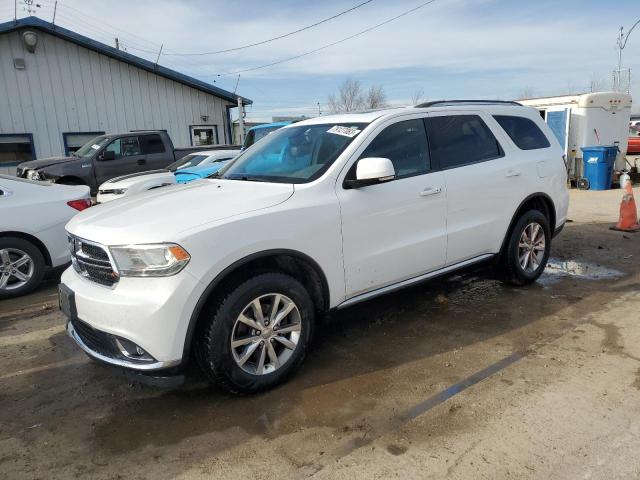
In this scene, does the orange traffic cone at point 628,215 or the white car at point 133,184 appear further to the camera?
the white car at point 133,184

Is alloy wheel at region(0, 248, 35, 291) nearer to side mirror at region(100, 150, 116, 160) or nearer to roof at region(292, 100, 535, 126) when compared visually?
roof at region(292, 100, 535, 126)

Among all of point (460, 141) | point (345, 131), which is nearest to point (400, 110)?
point (345, 131)

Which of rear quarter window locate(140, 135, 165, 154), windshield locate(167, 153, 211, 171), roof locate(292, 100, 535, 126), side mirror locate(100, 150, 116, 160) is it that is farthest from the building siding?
roof locate(292, 100, 535, 126)

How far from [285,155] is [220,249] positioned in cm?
140

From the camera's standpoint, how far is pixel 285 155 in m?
3.99

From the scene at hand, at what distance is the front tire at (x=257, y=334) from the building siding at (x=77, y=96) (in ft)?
49.0

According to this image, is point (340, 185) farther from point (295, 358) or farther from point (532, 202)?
point (532, 202)

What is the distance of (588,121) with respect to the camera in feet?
42.2

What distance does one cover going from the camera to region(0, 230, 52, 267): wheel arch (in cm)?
540

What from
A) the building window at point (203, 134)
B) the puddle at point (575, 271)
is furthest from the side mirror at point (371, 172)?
the building window at point (203, 134)

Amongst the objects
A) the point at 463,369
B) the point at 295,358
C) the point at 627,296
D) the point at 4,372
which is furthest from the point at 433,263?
the point at 4,372

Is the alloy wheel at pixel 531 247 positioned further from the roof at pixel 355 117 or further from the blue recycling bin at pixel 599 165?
the blue recycling bin at pixel 599 165

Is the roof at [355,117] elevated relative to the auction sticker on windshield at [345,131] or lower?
Result: elevated

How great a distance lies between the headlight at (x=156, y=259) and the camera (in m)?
2.73
